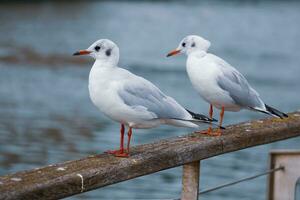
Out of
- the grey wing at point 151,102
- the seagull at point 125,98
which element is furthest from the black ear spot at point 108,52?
the grey wing at point 151,102

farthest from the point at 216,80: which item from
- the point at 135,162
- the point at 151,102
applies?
the point at 135,162

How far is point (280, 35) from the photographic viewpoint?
31.2 m

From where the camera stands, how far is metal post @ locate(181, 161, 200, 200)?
349 centimetres

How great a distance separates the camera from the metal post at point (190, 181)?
138 inches

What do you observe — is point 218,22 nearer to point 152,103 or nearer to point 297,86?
point 297,86

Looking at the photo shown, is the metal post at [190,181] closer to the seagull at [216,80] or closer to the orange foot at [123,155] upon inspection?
the orange foot at [123,155]

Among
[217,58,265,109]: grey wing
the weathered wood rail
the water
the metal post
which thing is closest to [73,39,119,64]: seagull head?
the weathered wood rail

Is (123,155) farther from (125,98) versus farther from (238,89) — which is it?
(238,89)

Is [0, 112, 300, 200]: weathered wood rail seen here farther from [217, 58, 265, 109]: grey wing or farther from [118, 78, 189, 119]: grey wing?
[217, 58, 265, 109]: grey wing

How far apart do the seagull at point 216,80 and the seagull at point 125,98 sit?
0.47 meters

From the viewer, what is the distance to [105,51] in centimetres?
383

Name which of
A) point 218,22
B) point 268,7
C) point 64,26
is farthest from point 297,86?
point 268,7

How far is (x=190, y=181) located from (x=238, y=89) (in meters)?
1.10

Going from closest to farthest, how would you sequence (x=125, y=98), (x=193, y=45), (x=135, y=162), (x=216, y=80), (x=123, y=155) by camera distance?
(x=135, y=162) < (x=123, y=155) < (x=125, y=98) < (x=216, y=80) < (x=193, y=45)
